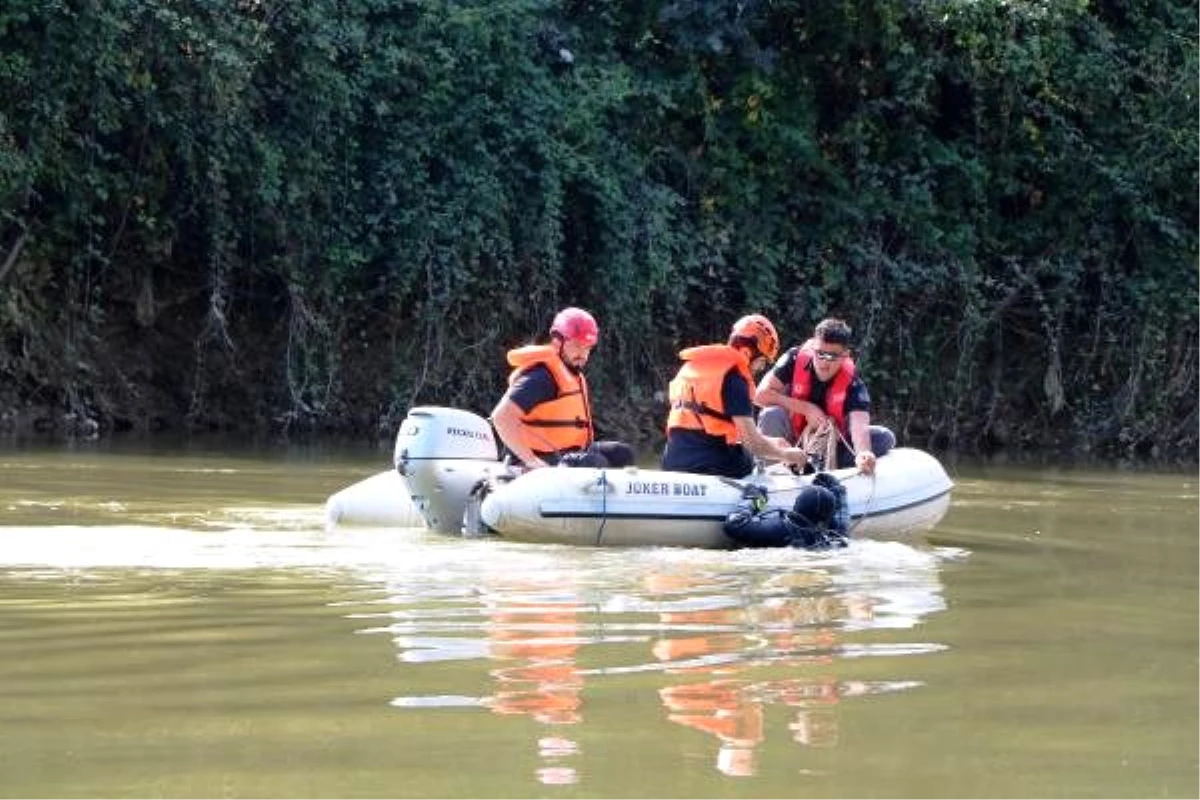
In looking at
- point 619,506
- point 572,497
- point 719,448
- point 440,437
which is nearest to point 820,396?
point 719,448

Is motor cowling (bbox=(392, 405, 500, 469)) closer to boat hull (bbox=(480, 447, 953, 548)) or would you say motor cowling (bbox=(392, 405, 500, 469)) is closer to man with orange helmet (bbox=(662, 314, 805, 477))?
boat hull (bbox=(480, 447, 953, 548))

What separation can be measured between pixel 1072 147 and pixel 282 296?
700 centimetres

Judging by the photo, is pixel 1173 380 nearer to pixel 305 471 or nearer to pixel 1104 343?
pixel 1104 343

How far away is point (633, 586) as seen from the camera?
26.7ft

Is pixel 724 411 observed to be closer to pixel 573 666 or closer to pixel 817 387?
pixel 817 387

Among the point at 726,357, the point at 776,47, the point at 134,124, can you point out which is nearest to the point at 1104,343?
the point at 776,47

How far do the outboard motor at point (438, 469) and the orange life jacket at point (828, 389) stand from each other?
1688mm

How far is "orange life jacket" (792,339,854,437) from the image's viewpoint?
36.6 ft

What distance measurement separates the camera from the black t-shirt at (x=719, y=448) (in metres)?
10.5

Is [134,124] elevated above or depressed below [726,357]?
above

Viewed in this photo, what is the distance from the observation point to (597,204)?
1919cm

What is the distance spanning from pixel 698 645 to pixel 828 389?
15.8 feet

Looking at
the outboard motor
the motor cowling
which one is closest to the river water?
the outboard motor

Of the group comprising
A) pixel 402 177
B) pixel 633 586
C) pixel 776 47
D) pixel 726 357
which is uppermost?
pixel 776 47
